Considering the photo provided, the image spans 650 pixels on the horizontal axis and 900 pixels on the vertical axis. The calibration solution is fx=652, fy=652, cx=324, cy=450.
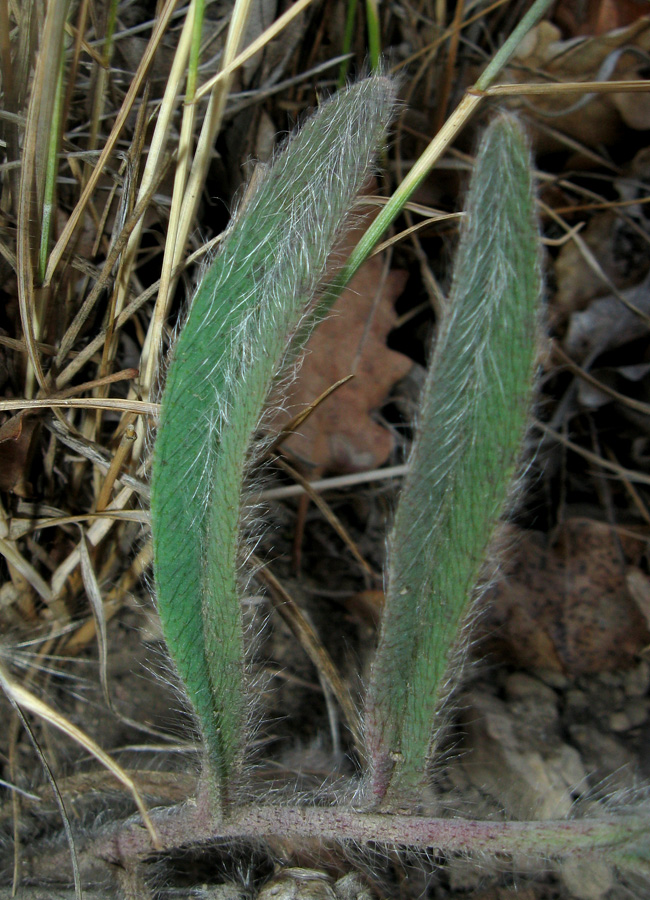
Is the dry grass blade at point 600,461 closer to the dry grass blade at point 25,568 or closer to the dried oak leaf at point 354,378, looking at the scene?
the dried oak leaf at point 354,378

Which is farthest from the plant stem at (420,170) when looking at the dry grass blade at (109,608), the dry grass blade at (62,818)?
the dry grass blade at (62,818)

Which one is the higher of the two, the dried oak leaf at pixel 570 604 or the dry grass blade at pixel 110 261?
the dry grass blade at pixel 110 261

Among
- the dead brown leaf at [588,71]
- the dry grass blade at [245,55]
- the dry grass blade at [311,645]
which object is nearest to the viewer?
the dry grass blade at [245,55]

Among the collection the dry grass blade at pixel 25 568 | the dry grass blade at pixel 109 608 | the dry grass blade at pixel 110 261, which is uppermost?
the dry grass blade at pixel 110 261

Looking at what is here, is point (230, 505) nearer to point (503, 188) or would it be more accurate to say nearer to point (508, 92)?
point (503, 188)

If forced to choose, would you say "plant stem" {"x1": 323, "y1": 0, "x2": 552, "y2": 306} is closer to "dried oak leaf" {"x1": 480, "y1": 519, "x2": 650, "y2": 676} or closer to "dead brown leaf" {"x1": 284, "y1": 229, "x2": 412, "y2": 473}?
"dead brown leaf" {"x1": 284, "y1": 229, "x2": 412, "y2": 473}

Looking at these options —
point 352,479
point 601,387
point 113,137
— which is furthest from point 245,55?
point 601,387
